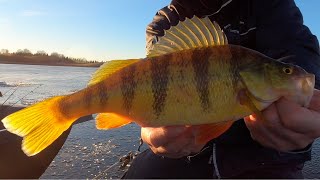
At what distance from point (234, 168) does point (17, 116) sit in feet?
5.64

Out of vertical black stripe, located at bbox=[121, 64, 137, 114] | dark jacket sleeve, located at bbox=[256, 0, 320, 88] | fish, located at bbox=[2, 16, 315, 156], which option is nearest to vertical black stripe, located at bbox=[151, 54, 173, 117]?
fish, located at bbox=[2, 16, 315, 156]

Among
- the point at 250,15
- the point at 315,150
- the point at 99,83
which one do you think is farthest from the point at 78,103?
the point at 315,150

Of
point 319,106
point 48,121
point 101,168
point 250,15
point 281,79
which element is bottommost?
point 101,168

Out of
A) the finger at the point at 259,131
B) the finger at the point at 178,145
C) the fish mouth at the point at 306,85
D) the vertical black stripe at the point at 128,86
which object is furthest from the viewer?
the finger at the point at 178,145

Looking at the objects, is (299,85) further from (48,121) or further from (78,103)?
(48,121)

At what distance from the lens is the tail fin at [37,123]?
2.37m

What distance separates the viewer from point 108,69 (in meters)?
2.38

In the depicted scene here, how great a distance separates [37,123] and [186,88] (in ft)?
3.22

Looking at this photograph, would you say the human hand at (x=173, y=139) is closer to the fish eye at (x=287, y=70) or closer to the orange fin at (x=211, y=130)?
the orange fin at (x=211, y=130)

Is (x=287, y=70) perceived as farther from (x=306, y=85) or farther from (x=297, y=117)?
(x=297, y=117)

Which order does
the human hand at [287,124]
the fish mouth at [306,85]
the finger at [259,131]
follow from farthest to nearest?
the finger at [259,131], the human hand at [287,124], the fish mouth at [306,85]

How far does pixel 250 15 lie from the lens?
3393 millimetres

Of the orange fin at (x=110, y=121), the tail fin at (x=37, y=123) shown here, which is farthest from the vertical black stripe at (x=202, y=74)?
the tail fin at (x=37, y=123)

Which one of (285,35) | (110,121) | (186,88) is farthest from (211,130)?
(285,35)
